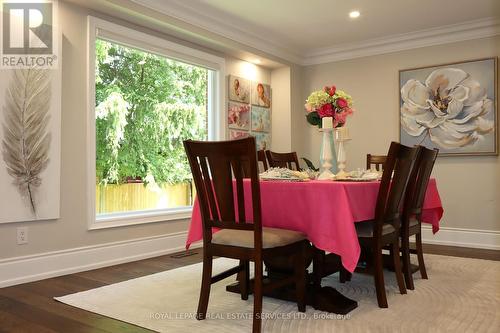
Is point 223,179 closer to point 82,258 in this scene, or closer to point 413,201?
point 413,201

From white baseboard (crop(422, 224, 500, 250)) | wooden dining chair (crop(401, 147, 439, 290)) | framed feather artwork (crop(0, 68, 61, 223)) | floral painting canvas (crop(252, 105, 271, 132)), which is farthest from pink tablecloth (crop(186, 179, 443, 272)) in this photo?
floral painting canvas (crop(252, 105, 271, 132))

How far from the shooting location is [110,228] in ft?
12.6

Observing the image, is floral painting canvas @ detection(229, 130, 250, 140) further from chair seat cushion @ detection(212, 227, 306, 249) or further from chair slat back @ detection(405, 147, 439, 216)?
chair seat cushion @ detection(212, 227, 306, 249)

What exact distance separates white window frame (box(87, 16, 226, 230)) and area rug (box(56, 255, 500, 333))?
956 mm

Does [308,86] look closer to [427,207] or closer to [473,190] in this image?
[473,190]

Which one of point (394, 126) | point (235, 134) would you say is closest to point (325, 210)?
point (235, 134)

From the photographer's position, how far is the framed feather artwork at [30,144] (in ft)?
10.2

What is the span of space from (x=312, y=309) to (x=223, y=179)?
0.94 metres

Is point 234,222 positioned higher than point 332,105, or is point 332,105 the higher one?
point 332,105

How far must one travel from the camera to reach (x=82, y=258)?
3.56 m

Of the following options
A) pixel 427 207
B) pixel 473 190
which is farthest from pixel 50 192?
pixel 473 190

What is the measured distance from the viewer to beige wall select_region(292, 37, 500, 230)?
4.82 meters

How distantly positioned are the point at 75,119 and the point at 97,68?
631mm

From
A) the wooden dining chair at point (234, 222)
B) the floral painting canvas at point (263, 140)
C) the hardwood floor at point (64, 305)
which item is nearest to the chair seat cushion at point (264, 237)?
the wooden dining chair at point (234, 222)
